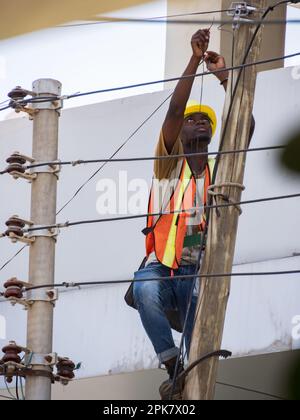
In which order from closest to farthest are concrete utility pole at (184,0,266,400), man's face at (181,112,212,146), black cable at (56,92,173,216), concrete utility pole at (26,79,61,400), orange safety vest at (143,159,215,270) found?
1. concrete utility pole at (184,0,266,400)
2. concrete utility pole at (26,79,61,400)
3. orange safety vest at (143,159,215,270)
4. man's face at (181,112,212,146)
5. black cable at (56,92,173,216)

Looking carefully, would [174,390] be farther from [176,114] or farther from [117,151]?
[117,151]

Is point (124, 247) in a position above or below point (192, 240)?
above

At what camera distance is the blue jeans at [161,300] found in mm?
5566

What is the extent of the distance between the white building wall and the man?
0.88 metres

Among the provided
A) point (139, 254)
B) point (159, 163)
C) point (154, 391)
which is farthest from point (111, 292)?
point (159, 163)

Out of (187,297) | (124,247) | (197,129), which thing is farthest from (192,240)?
(124,247)

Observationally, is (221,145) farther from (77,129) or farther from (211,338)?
(77,129)

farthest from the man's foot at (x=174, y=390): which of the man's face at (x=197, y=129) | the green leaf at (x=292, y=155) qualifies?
the green leaf at (x=292, y=155)

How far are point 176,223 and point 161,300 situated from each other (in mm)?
426

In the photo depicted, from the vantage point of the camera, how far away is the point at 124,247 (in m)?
7.83

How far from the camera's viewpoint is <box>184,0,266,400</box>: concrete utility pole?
196 inches

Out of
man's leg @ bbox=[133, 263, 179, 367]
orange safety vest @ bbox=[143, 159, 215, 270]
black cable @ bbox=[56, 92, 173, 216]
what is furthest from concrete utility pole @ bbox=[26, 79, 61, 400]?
black cable @ bbox=[56, 92, 173, 216]

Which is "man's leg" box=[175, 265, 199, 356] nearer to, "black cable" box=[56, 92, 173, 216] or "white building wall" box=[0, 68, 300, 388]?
"white building wall" box=[0, 68, 300, 388]

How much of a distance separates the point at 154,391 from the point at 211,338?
3667 mm
